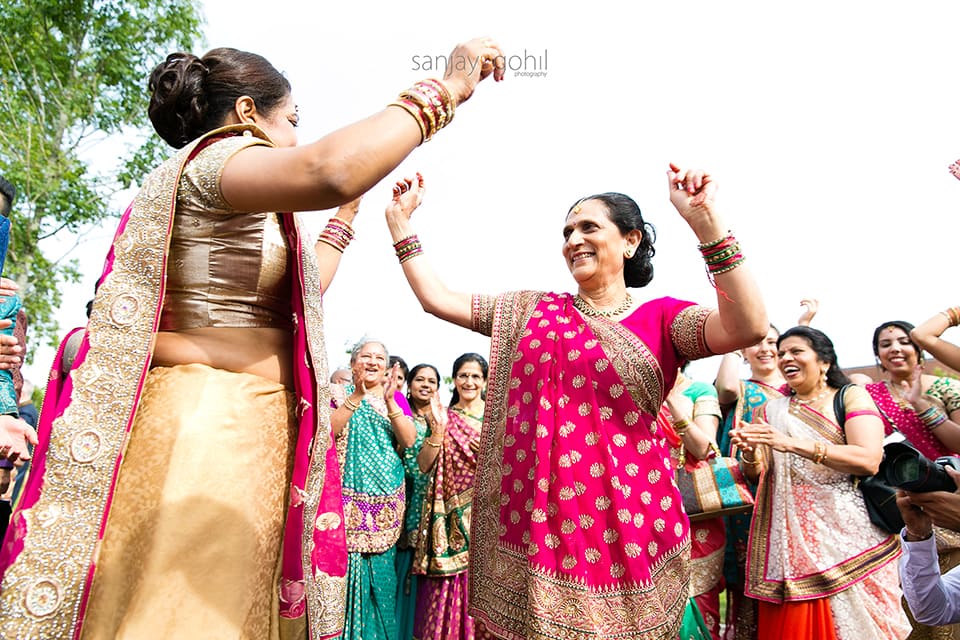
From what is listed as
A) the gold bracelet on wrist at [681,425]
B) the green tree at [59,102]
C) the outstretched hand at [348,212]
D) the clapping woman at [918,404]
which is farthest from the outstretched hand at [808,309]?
the green tree at [59,102]

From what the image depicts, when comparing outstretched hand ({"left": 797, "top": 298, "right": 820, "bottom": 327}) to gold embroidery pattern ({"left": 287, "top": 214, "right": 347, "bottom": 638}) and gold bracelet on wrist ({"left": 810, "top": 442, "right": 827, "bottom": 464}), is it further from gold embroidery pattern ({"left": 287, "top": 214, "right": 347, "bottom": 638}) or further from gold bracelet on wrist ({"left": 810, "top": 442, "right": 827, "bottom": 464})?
gold embroidery pattern ({"left": 287, "top": 214, "right": 347, "bottom": 638})

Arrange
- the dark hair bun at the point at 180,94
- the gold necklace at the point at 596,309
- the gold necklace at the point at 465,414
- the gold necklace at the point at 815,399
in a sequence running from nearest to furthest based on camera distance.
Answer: the dark hair bun at the point at 180,94
the gold necklace at the point at 596,309
the gold necklace at the point at 815,399
the gold necklace at the point at 465,414

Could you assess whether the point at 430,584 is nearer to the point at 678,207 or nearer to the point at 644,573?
the point at 644,573

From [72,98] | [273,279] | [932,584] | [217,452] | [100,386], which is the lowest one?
[932,584]

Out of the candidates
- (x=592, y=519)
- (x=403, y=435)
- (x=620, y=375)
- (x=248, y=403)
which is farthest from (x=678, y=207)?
(x=403, y=435)

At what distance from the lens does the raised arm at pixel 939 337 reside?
4867mm

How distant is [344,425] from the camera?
4805 mm

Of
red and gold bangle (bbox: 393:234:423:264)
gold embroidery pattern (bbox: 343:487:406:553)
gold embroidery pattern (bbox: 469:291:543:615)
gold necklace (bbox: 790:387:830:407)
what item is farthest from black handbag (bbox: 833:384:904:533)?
gold embroidery pattern (bbox: 343:487:406:553)

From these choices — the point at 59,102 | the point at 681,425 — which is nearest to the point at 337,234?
the point at 681,425

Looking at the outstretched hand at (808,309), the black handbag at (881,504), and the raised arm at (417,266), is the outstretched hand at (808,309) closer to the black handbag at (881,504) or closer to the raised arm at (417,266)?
the black handbag at (881,504)

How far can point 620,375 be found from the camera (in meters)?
2.55

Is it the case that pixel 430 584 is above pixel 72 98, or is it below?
below

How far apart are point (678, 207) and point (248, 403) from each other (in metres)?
1.47

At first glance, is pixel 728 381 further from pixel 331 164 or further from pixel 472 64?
pixel 331 164
